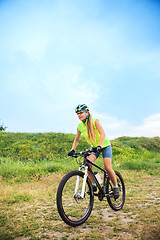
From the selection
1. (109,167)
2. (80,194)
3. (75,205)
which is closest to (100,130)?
(109,167)

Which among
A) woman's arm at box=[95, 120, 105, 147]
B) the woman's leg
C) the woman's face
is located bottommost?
the woman's leg

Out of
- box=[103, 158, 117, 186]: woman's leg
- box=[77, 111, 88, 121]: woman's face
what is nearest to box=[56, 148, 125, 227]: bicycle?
box=[103, 158, 117, 186]: woman's leg

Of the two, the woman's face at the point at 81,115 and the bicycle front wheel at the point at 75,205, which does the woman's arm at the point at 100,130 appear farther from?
the bicycle front wheel at the point at 75,205

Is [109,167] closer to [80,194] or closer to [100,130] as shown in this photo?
[100,130]

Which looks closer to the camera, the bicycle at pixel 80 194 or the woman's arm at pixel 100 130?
the bicycle at pixel 80 194

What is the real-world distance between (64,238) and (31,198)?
285cm

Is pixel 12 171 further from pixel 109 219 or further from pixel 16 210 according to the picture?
pixel 109 219

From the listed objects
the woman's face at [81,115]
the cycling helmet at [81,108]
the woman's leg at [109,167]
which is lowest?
the woman's leg at [109,167]

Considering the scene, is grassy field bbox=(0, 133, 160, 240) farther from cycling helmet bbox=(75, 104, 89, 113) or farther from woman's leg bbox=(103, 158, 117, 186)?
cycling helmet bbox=(75, 104, 89, 113)

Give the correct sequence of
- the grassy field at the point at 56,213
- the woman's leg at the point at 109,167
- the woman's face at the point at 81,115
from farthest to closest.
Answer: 1. the woman's leg at the point at 109,167
2. the woman's face at the point at 81,115
3. the grassy field at the point at 56,213

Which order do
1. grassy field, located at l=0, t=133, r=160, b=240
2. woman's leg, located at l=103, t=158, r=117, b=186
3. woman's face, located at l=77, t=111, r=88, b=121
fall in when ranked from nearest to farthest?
1. grassy field, located at l=0, t=133, r=160, b=240
2. woman's face, located at l=77, t=111, r=88, b=121
3. woman's leg, located at l=103, t=158, r=117, b=186

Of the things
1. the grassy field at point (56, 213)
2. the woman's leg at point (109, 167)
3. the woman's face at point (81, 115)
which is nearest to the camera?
the grassy field at point (56, 213)

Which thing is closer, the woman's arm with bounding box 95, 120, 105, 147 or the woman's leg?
the woman's arm with bounding box 95, 120, 105, 147

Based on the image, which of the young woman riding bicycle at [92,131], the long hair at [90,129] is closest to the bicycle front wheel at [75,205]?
the young woman riding bicycle at [92,131]
